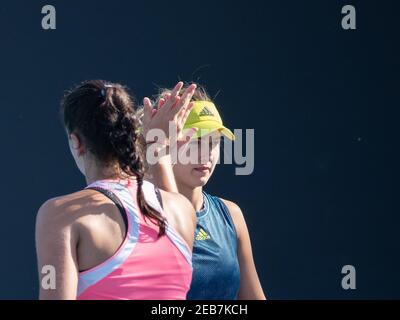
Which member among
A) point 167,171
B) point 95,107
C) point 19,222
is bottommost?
point 19,222

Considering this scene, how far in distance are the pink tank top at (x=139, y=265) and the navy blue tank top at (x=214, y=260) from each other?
657mm

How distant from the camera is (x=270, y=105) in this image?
406 centimetres

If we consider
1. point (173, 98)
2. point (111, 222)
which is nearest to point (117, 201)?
point (111, 222)

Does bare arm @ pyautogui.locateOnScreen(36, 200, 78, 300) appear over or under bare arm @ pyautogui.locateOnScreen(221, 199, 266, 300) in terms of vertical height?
over

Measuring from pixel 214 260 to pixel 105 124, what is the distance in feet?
2.73

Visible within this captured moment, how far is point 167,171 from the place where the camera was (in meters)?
2.24

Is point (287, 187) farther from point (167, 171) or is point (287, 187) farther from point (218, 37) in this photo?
point (167, 171)

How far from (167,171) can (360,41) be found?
82.9 inches

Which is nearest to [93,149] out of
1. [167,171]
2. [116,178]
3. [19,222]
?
[116,178]

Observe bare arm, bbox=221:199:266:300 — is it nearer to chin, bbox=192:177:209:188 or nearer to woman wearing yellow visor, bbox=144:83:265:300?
woman wearing yellow visor, bbox=144:83:265:300

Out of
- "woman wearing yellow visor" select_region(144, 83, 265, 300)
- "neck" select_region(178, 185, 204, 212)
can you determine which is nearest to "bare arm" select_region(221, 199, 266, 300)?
"woman wearing yellow visor" select_region(144, 83, 265, 300)

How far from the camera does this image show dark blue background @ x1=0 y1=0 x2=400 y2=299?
3904 millimetres

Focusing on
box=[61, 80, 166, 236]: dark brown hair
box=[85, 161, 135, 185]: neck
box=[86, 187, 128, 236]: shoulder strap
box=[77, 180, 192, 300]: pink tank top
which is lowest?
box=[77, 180, 192, 300]: pink tank top
